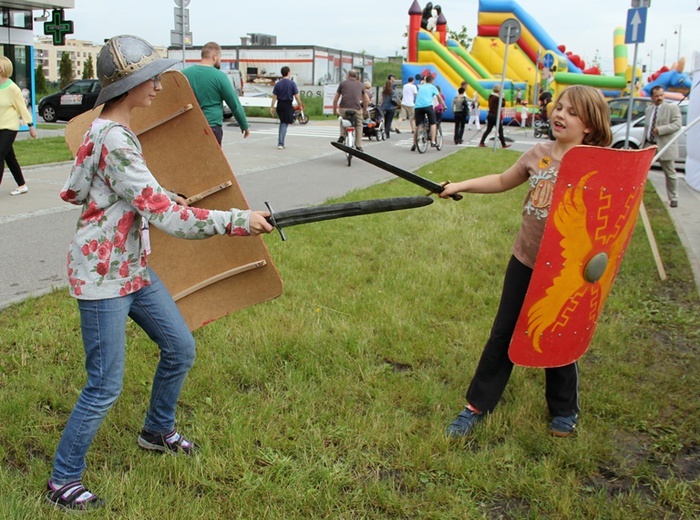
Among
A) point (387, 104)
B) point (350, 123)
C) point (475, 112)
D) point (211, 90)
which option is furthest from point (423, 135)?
point (475, 112)

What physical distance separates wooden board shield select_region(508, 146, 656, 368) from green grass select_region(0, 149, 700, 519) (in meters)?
0.51

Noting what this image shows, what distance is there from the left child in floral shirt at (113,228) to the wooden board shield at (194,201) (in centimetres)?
41

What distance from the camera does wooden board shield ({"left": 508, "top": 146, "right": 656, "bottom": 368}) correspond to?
2670 mm

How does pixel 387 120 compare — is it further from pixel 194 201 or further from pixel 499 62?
pixel 194 201

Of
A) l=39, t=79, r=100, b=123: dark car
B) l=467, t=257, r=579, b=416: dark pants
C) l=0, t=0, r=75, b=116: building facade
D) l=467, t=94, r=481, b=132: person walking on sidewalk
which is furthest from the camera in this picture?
l=467, t=94, r=481, b=132: person walking on sidewalk

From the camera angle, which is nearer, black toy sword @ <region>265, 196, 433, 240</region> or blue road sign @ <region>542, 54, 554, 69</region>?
black toy sword @ <region>265, 196, 433, 240</region>

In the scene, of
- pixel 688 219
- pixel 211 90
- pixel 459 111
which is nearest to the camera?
pixel 211 90

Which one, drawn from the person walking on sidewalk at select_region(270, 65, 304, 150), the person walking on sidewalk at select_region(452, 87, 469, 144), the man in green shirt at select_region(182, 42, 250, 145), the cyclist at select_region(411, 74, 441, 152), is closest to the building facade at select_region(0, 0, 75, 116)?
the person walking on sidewalk at select_region(270, 65, 304, 150)

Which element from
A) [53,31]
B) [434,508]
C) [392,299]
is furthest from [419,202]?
[53,31]

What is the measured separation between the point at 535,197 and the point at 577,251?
31cm

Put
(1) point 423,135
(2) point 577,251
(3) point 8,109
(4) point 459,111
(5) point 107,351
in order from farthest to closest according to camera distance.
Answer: (4) point 459,111 < (1) point 423,135 < (3) point 8,109 < (2) point 577,251 < (5) point 107,351

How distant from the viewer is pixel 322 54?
4012cm

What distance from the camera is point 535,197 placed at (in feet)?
9.61

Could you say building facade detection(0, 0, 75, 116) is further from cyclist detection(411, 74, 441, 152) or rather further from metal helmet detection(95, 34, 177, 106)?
metal helmet detection(95, 34, 177, 106)
